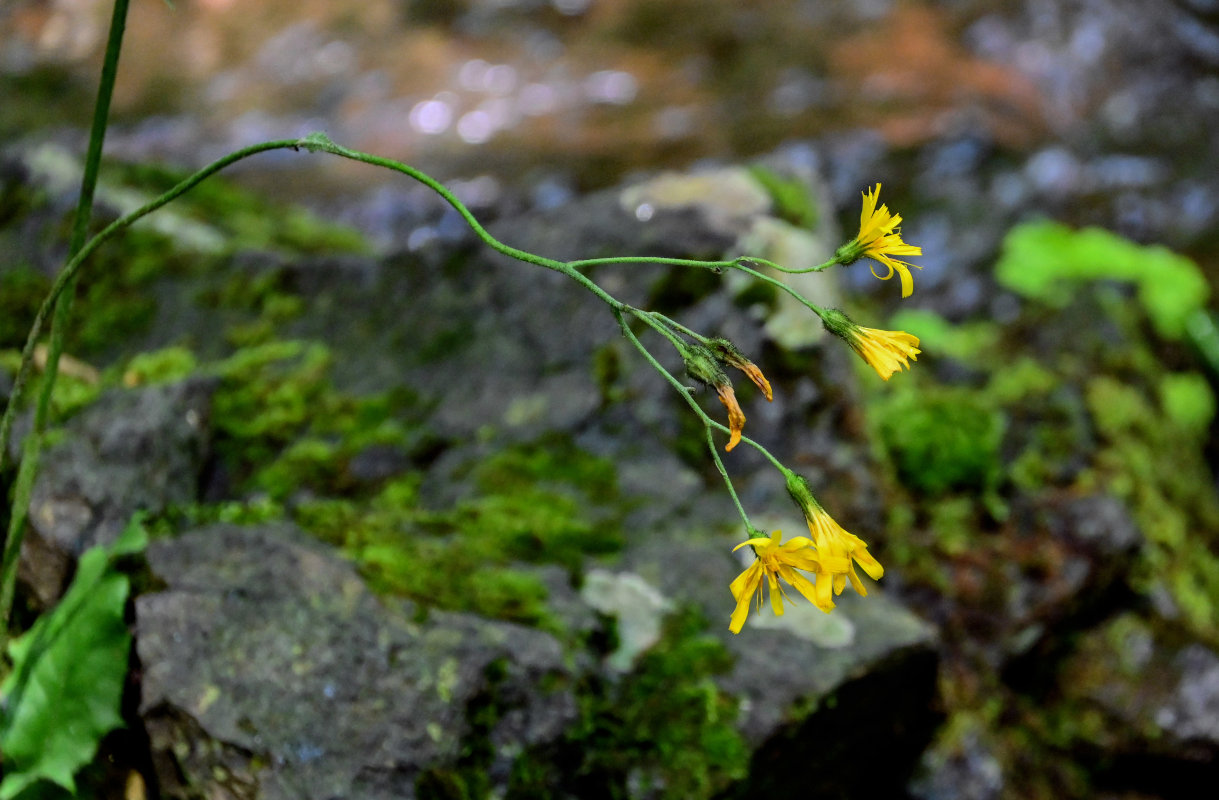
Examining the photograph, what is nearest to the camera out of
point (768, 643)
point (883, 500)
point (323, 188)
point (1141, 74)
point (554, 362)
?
point (768, 643)

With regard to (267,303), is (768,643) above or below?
below

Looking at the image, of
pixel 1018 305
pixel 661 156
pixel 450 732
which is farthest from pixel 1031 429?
pixel 661 156

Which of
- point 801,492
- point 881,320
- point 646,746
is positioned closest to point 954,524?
point 881,320

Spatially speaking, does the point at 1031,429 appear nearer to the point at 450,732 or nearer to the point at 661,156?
the point at 450,732

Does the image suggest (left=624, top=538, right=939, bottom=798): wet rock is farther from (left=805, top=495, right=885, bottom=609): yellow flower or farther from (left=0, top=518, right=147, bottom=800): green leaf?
(left=0, top=518, right=147, bottom=800): green leaf

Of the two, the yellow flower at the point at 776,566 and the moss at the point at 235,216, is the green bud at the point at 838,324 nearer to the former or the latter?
the yellow flower at the point at 776,566

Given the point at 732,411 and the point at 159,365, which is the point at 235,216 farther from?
the point at 732,411

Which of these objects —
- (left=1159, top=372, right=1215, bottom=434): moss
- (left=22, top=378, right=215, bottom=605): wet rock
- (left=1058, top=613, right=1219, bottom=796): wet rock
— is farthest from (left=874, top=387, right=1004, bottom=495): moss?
(left=22, top=378, right=215, bottom=605): wet rock
